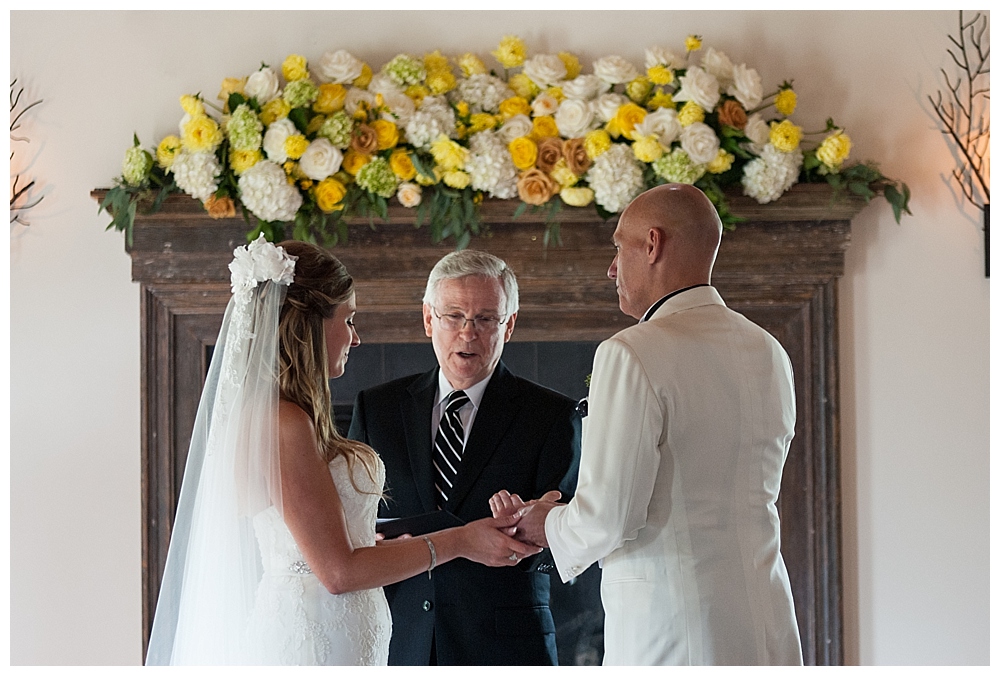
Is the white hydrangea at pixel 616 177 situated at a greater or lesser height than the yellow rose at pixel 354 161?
lesser

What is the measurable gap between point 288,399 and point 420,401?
0.66 meters

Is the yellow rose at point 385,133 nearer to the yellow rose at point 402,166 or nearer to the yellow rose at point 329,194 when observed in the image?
the yellow rose at point 402,166

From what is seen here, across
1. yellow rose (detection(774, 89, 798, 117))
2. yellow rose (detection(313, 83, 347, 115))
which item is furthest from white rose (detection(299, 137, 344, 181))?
yellow rose (detection(774, 89, 798, 117))

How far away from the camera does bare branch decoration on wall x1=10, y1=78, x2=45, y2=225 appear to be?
3119mm

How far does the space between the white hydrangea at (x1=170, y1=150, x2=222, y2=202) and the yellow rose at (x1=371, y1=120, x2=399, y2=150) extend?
0.52 m

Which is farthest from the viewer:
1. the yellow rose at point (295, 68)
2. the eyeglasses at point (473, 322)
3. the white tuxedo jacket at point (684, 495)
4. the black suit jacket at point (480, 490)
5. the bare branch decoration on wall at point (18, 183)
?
the bare branch decoration on wall at point (18, 183)

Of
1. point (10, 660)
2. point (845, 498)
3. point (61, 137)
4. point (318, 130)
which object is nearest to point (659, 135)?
point (318, 130)

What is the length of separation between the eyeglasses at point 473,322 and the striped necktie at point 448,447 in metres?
0.19

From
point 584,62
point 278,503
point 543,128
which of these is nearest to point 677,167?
point 543,128

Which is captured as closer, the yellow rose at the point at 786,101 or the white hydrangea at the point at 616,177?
the white hydrangea at the point at 616,177

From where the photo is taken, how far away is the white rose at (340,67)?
2994 mm

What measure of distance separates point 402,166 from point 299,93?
410 millimetres

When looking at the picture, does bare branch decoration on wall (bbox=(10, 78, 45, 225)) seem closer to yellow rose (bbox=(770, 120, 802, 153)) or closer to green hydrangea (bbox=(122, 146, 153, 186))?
green hydrangea (bbox=(122, 146, 153, 186))

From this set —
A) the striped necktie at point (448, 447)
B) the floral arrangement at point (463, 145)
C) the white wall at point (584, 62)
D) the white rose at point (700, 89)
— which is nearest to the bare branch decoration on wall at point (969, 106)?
the white wall at point (584, 62)
